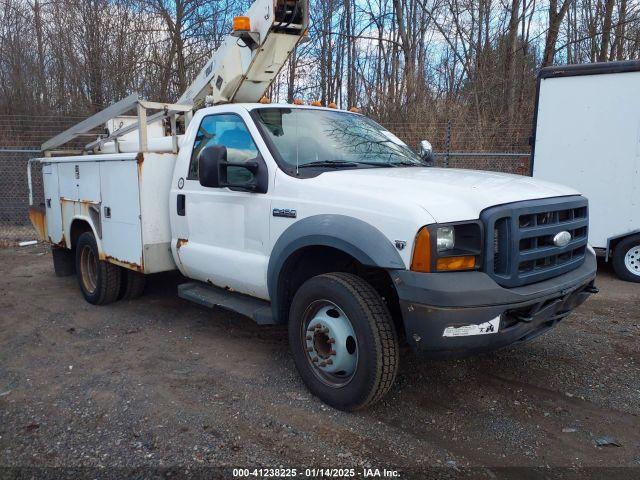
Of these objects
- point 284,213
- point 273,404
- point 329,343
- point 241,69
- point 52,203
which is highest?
point 241,69

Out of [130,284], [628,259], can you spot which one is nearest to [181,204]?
[130,284]

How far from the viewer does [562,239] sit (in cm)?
344

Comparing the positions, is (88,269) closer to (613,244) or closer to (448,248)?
(448,248)

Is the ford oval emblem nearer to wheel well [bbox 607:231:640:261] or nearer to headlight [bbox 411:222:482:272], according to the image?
headlight [bbox 411:222:482:272]

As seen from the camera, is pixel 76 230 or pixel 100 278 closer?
pixel 100 278

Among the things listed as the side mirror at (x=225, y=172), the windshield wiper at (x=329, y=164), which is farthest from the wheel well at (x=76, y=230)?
the windshield wiper at (x=329, y=164)

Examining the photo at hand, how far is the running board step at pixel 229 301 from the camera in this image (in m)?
4.01

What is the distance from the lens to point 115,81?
1648cm

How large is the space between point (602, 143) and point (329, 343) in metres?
5.86

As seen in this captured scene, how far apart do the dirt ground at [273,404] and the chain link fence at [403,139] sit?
574 centimetres

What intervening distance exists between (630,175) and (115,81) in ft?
48.2

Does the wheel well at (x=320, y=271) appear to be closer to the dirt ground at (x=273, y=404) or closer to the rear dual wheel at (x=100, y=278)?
the dirt ground at (x=273, y=404)

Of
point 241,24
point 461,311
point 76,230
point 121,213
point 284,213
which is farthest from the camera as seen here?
point 76,230

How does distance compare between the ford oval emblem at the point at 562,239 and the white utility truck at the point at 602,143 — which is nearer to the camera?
the ford oval emblem at the point at 562,239
